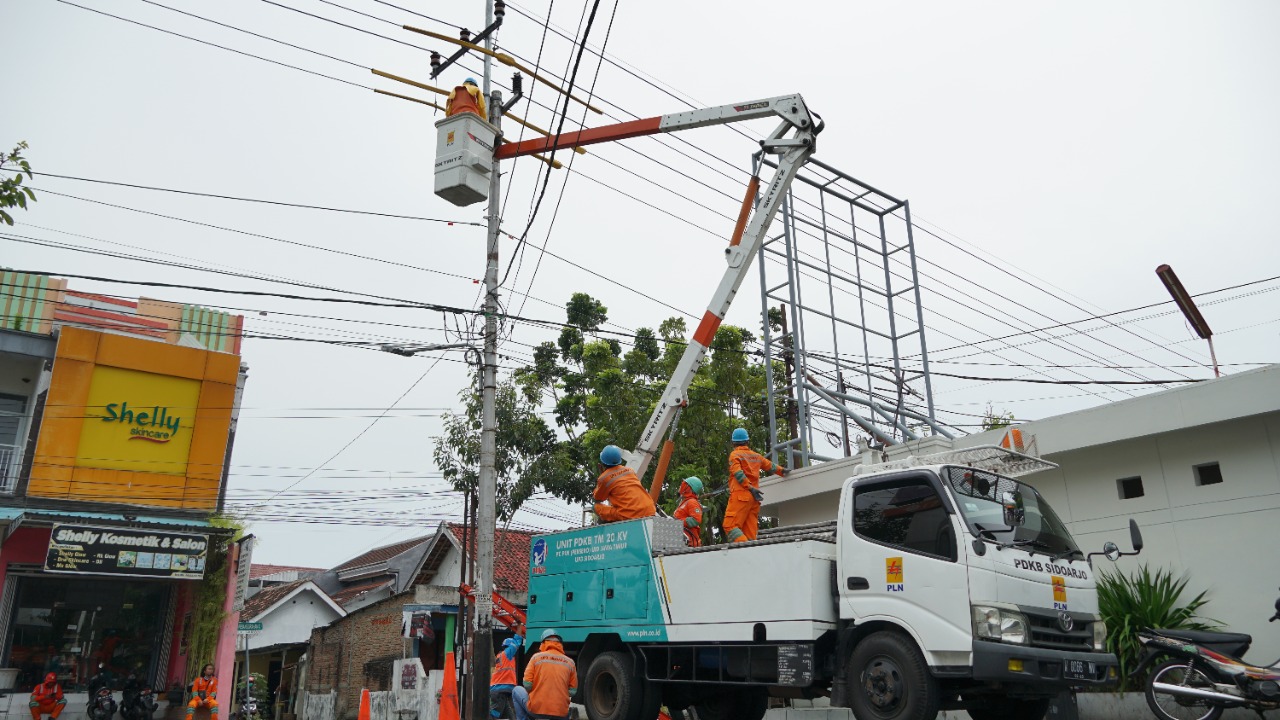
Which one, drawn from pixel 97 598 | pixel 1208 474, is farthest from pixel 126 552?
pixel 1208 474

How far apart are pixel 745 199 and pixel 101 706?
1647 centimetres

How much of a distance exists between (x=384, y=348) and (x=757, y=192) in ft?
22.0

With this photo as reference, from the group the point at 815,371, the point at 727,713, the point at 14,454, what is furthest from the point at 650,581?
the point at 14,454

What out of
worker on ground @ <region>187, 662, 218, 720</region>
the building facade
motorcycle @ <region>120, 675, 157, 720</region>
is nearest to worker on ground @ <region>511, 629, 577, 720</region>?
the building facade

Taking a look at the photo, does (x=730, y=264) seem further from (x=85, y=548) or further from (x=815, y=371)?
(x=85, y=548)

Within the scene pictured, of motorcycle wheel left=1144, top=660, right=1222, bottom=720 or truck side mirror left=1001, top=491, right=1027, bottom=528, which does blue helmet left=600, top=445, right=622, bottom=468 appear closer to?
truck side mirror left=1001, top=491, right=1027, bottom=528

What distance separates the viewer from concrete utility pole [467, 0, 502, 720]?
1327 centimetres

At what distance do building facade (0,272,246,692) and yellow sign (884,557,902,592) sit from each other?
587 inches

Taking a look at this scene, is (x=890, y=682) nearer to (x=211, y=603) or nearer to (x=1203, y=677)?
(x=1203, y=677)

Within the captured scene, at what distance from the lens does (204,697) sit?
63.6 ft

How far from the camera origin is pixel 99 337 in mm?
20938

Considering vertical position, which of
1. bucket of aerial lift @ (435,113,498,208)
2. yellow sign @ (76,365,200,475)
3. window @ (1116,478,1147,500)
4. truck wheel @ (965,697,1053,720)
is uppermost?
bucket of aerial lift @ (435,113,498,208)

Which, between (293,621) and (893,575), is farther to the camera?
(293,621)

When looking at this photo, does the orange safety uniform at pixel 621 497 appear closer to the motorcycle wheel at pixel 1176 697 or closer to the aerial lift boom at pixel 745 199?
the aerial lift boom at pixel 745 199
